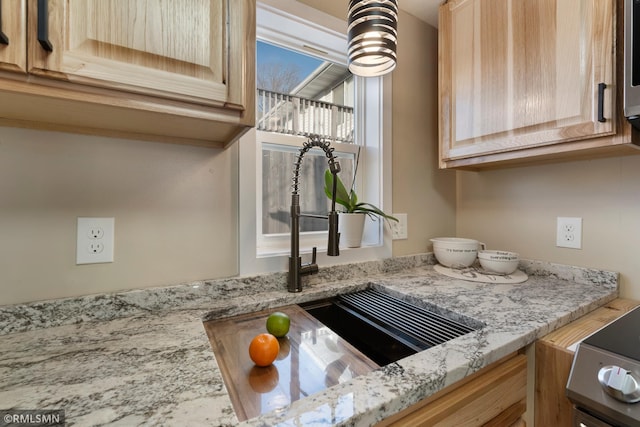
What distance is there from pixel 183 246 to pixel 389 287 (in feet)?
2.40

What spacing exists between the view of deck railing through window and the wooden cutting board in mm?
776

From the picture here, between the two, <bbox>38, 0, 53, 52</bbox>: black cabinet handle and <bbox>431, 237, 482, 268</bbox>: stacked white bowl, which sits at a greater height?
<bbox>38, 0, 53, 52</bbox>: black cabinet handle

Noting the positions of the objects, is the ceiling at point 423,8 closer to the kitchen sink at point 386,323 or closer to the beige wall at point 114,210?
the beige wall at point 114,210

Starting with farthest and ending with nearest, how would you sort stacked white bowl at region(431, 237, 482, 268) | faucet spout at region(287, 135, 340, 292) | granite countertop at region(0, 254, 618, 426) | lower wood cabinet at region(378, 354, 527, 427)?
stacked white bowl at region(431, 237, 482, 268) → faucet spout at region(287, 135, 340, 292) → lower wood cabinet at region(378, 354, 527, 427) → granite countertop at region(0, 254, 618, 426)

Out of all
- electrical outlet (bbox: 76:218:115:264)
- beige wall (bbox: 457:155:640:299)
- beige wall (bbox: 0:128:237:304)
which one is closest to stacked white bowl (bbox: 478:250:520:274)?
beige wall (bbox: 457:155:640:299)

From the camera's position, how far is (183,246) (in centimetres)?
90

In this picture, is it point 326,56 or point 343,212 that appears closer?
point 343,212

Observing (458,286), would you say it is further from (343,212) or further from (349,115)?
(349,115)

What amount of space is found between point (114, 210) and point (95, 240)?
0.09 metres

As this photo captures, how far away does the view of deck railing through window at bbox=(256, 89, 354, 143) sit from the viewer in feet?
3.96

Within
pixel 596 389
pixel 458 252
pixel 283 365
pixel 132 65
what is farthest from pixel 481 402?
pixel 132 65

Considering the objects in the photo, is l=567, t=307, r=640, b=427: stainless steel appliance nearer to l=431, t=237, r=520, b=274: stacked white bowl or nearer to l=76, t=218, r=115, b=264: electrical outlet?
l=431, t=237, r=520, b=274: stacked white bowl

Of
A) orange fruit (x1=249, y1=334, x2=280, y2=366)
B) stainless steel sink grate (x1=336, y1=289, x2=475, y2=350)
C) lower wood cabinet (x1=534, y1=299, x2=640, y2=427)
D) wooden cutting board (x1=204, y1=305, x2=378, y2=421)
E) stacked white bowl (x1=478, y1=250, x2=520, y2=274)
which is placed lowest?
lower wood cabinet (x1=534, y1=299, x2=640, y2=427)

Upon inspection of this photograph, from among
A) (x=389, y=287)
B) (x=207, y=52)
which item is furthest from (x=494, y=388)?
(x=207, y=52)
